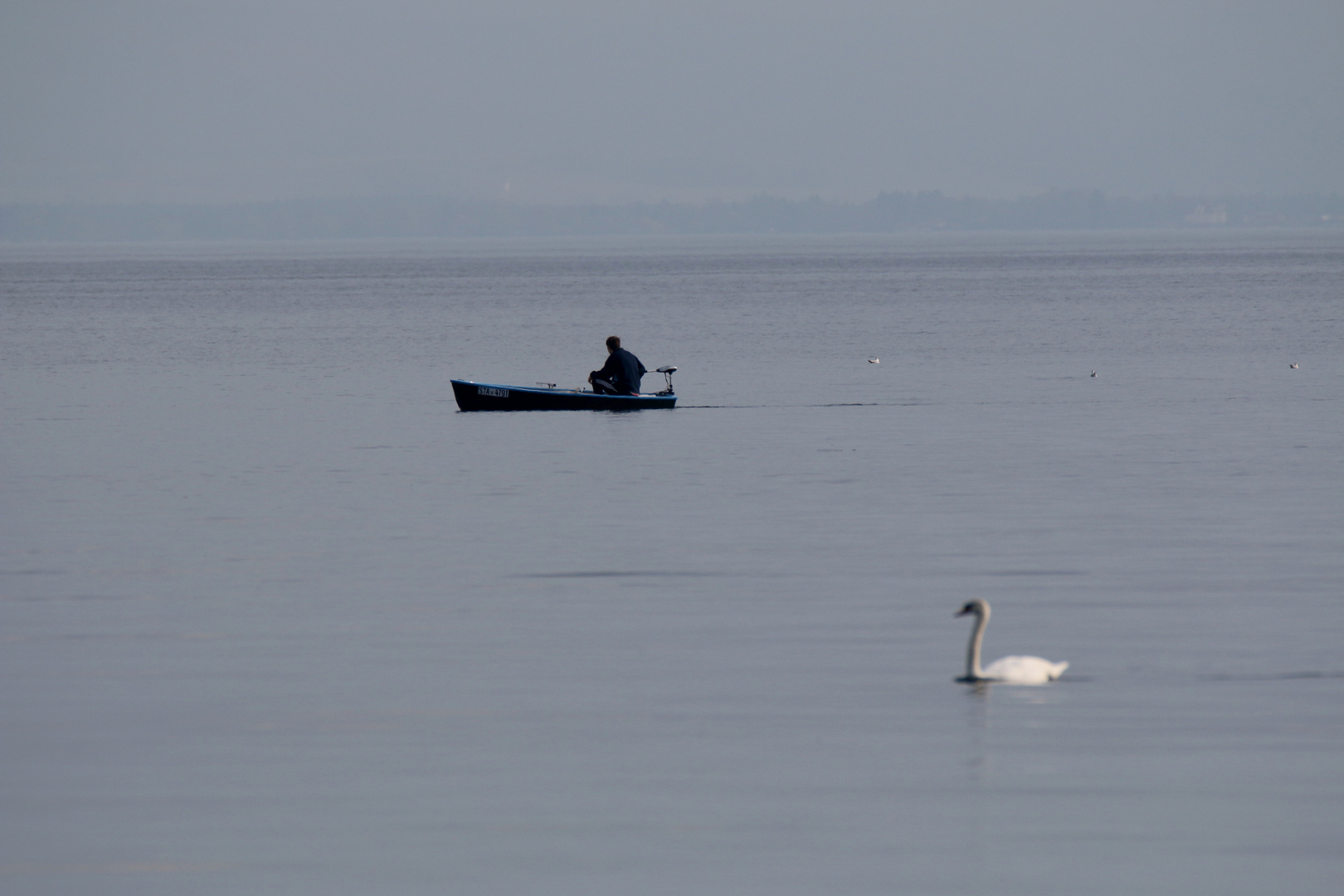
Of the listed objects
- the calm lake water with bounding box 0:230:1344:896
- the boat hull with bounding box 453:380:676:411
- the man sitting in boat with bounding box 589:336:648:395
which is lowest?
the calm lake water with bounding box 0:230:1344:896

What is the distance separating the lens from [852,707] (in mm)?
11992

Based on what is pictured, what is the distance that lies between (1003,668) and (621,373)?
2159 cm

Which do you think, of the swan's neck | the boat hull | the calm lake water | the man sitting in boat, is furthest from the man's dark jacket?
the swan's neck

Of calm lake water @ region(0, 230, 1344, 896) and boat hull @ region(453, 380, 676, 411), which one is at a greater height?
boat hull @ region(453, 380, 676, 411)

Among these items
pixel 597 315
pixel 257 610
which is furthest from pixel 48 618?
pixel 597 315

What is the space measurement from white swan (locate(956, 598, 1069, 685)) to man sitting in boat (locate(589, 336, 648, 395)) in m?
21.3

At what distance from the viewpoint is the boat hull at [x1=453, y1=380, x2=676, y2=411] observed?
3406cm

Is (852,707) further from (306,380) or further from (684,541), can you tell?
(306,380)

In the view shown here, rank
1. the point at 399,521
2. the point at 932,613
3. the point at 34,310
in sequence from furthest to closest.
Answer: the point at 34,310
the point at 399,521
the point at 932,613

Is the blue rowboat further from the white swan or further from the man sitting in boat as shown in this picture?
the white swan

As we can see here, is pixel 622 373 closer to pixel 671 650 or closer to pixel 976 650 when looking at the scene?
pixel 671 650

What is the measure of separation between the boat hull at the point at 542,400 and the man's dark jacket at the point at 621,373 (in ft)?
0.60

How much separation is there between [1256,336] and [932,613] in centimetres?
4972

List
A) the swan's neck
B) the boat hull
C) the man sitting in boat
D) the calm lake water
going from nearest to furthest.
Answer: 1. the calm lake water
2. the swan's neck
3. the man sitting in boat
4. the boat hull
